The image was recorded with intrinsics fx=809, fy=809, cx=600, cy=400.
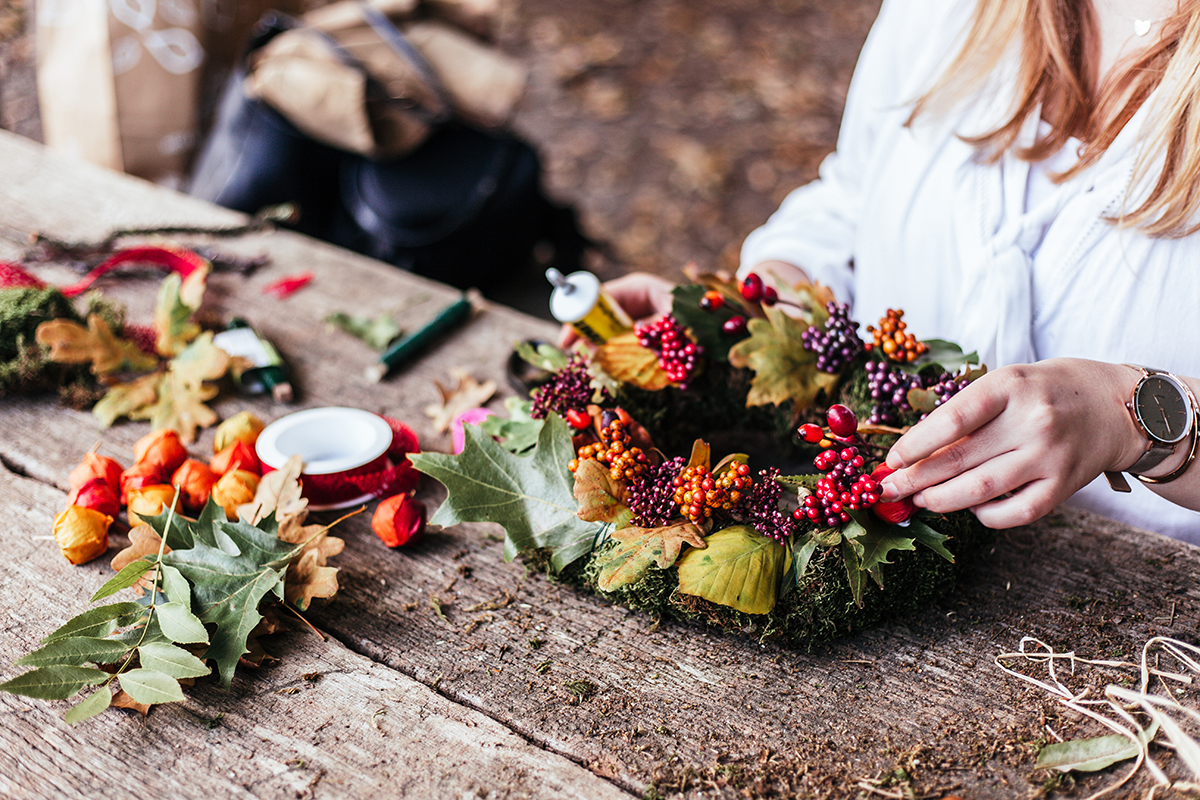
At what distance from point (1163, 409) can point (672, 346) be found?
1.60 feet

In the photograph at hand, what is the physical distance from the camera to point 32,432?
1036 mm

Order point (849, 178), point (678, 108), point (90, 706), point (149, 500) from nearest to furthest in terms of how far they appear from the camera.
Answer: point (90, 706) < point (149, 500) < point (849, 178) < point (678, 108)

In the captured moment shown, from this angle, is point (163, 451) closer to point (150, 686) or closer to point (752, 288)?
point (150, 686)

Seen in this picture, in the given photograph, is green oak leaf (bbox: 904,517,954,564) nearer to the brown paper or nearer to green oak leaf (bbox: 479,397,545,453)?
green oak leaf (bbox: 479,397,545,453)

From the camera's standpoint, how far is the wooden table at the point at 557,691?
0.66 metres

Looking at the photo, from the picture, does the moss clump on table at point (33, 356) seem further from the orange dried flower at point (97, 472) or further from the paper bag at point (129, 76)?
the paper bag at point (129, 76)

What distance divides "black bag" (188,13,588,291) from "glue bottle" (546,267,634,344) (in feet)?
3.40

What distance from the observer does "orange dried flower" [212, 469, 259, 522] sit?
0.88 m

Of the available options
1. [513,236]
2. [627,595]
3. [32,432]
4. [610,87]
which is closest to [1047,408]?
[627,595]

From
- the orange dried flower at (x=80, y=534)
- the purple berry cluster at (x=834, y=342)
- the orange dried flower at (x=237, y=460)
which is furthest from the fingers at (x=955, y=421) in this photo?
the orange dried flower at (x=80, y=534)

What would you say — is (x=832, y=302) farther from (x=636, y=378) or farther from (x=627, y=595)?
(x=627, y=595)

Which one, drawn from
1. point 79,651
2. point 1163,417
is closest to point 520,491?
point 79,651

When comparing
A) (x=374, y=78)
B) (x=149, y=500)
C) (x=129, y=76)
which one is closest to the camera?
(x=149, y=500)

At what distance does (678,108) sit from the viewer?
4.16 m
